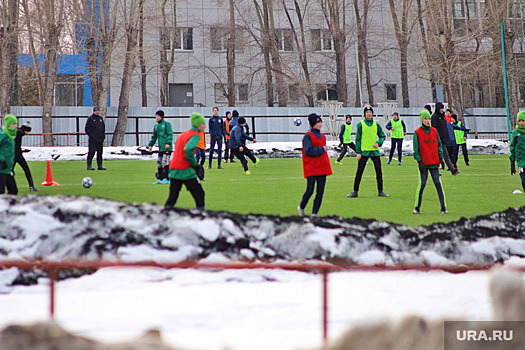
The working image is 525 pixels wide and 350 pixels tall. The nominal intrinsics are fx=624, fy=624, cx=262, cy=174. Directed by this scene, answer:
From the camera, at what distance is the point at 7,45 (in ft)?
101

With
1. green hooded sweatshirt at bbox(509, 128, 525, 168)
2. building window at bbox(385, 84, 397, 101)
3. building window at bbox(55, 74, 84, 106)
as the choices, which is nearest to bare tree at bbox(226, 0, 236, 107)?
building window at bbox(55, 74, 84, 106)

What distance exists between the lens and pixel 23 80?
42844mm

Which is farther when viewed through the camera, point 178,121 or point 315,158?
point 178,121

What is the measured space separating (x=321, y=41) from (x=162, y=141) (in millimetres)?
31755

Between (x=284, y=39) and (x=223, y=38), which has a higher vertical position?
(x=284, y=39)

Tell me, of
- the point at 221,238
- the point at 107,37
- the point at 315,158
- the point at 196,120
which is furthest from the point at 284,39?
the point at 221,238

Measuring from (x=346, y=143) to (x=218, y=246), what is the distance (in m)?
15.5

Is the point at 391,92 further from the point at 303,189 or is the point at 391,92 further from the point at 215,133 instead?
the point at 303,189

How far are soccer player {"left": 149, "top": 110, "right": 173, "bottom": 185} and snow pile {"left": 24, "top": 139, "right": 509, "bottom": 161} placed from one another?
34.0 ft

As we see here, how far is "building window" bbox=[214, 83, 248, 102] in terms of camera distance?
140ft

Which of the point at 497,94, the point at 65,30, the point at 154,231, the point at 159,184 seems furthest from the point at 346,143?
the point at 497,94

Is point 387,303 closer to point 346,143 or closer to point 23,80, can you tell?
point 346,143

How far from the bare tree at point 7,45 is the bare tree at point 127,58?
5.32 metres

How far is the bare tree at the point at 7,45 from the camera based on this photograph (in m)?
30.5
